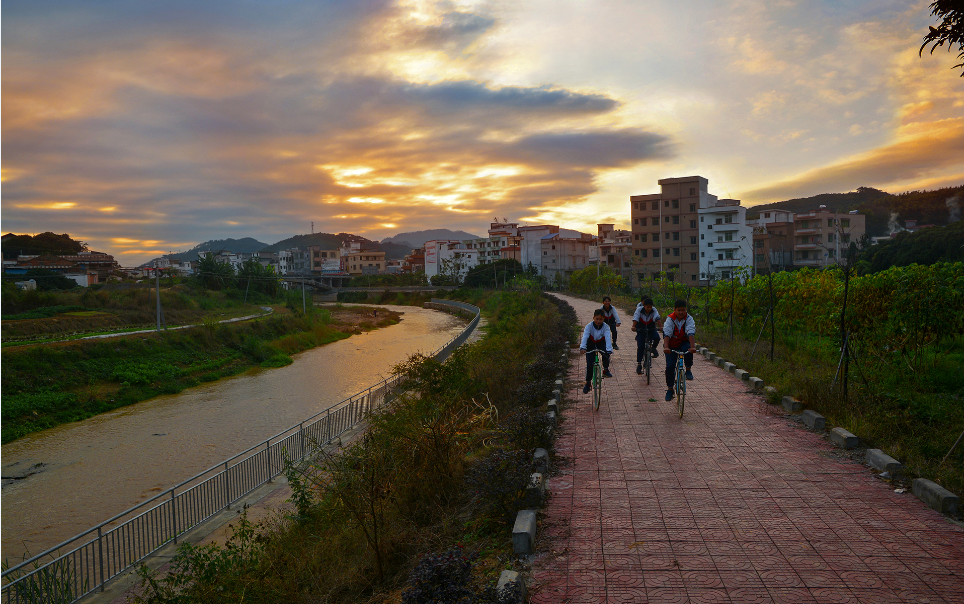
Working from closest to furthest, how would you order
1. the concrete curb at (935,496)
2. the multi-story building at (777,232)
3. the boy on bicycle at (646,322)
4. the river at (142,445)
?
the concrete curb at (935,496) → the boy on bicycle at (646,322) → the river at (142,445) → the multi-story building at (777,232)

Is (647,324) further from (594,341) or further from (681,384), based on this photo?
(681,384)

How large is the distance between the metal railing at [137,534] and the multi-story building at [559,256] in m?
75.1

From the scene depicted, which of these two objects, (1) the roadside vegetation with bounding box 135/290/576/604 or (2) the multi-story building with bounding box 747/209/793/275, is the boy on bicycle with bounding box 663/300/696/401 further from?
(2) the multi-story building with bounding box 747/209/793/275

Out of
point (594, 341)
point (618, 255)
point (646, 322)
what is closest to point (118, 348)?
point (646, 322)

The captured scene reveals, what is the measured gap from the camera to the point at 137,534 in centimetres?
947

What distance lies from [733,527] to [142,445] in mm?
18813

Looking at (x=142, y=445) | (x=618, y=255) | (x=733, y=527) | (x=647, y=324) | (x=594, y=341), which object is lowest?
(x=142, y=445)

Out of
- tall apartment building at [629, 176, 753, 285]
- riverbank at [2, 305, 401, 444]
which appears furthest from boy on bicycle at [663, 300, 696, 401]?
tall apartment building at [629, 176, 753, 285]

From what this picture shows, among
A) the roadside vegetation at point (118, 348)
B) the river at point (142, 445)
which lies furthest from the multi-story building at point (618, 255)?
the river at point (142, 445)

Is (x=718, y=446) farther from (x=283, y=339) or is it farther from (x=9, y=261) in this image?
(x=9, y=261)

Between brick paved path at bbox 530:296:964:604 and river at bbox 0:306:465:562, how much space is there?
11.4 meters

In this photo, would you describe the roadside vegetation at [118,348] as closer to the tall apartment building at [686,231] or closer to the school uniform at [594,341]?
the school uniform at [594,341]

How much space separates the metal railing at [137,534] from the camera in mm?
7410

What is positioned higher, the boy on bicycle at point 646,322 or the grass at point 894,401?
the boy on bicycle at point 646,322
